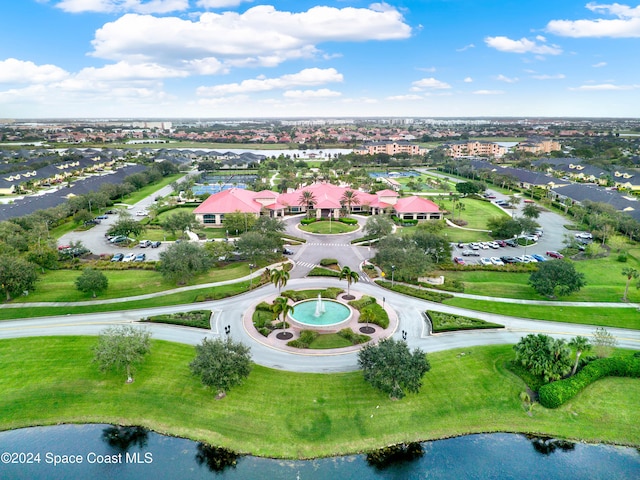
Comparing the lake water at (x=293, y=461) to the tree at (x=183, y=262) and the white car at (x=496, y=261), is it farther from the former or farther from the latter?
the white car at (x=496, y=261)

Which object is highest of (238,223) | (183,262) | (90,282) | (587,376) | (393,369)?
(238,223)

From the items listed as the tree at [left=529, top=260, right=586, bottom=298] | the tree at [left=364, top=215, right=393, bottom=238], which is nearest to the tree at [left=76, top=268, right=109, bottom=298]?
the tree at [left=364, top=215, right=393, bottom=238]

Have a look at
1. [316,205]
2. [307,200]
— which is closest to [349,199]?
[316,205]

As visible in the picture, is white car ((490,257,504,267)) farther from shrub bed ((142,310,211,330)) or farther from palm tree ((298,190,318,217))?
shrub bed ((142,310,211,330))

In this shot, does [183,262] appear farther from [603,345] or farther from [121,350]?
[603,345]

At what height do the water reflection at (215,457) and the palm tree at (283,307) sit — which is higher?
the palm tree at (283,307)

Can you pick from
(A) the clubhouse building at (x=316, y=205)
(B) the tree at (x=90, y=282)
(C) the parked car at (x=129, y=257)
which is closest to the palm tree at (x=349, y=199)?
(A) the clubhouse building at (x=316, y=205)
